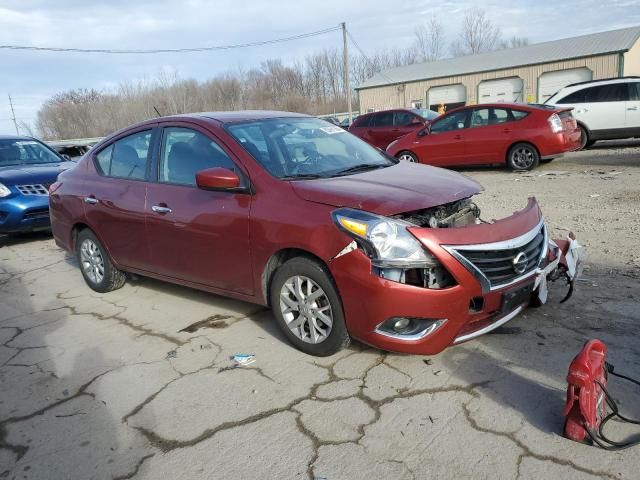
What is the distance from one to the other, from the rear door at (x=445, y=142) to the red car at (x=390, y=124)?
241cm

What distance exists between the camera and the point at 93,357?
3.94m

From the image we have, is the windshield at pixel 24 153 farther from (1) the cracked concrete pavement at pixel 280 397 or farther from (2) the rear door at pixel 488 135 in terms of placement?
(2) the rear door at pixel 488 135

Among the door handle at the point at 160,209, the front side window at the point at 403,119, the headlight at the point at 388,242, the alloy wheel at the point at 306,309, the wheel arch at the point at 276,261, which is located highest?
the front side window at the point at 403,119

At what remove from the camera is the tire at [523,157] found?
10570 mm

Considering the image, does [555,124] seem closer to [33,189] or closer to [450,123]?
[450,123]

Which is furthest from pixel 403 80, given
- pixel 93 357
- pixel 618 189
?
pixel 93 357

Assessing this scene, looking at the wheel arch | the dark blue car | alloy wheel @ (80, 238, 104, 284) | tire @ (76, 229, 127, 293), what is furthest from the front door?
the dark blue car

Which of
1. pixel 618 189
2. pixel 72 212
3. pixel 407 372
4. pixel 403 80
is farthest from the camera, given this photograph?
pixel 403 80

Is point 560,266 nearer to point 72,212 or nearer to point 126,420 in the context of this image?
point 126,420

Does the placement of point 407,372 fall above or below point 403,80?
below

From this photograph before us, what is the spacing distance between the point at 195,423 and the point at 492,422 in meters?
1.61

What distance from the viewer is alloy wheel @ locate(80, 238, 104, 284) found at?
17.6 ft

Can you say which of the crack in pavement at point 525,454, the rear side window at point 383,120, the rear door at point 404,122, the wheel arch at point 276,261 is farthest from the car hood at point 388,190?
the rear side window at point 383,120

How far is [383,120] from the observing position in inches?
587
